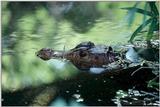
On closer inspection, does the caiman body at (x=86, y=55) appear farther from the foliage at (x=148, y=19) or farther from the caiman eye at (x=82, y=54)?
the foliage at (x=148, y=19)

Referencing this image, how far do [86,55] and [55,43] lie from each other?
0.17m

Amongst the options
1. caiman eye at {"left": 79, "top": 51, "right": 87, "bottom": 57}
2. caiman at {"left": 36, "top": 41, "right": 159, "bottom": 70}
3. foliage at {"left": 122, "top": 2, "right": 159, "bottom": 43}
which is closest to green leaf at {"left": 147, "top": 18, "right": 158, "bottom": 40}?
foliage at {"left": 122, "top": 2, "right": 159, "bottom": 43}

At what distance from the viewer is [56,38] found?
2154 mm

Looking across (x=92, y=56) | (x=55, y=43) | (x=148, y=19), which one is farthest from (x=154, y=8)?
(x=55, y=43)

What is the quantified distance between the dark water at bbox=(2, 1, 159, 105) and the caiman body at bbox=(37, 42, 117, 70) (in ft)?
0.07

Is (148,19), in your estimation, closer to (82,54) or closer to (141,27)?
(141,27)

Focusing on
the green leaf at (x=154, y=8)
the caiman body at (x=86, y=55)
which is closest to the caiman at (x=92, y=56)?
the caiman body at (x=86, y=55)

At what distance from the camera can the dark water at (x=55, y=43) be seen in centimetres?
213

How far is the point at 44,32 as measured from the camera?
215 cm

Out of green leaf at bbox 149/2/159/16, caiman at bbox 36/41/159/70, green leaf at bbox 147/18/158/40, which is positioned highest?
green leaf at bbox 149/2/159/16

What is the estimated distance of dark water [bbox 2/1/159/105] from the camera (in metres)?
2.13

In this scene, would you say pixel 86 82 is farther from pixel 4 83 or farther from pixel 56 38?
pixel 4 83

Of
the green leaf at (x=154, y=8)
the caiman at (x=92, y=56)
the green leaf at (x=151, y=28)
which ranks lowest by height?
the caiman at (x=92, y=56)

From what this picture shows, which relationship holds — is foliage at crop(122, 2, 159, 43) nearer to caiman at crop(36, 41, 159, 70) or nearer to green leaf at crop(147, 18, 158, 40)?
green leaf at crop(147, 18, 158, 40)
